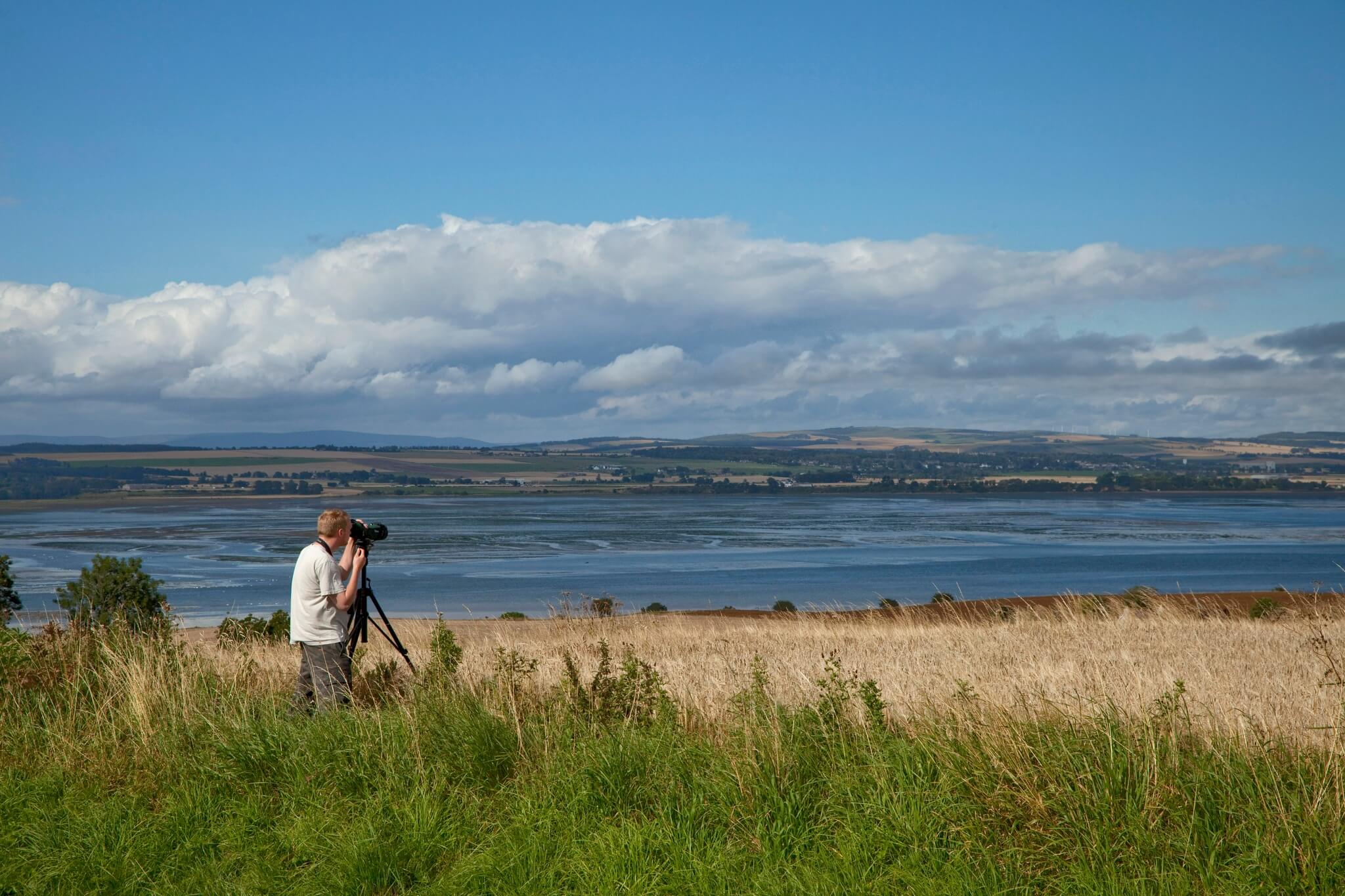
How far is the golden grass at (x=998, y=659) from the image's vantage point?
24.7 ft

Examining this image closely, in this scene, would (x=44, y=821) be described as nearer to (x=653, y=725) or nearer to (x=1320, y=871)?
(x=653, y=725)

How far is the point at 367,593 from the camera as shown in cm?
882

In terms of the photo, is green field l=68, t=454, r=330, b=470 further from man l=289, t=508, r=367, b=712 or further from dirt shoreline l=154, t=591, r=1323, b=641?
man l=289, t=508, r=367, b=712

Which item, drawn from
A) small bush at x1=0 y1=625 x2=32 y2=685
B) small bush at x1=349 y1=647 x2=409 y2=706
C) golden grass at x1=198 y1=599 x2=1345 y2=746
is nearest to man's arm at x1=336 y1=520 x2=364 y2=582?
small bush at x1=349 y1=647 x2=409 y2=706

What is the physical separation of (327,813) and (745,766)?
226 centimetres

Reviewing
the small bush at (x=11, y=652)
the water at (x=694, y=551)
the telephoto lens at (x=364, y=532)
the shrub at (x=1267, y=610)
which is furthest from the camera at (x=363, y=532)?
the shrub at (x=1267, y=610)

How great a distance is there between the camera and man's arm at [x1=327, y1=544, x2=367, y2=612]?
306 inches

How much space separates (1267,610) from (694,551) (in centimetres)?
4859

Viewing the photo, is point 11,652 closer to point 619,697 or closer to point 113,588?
point 619,697

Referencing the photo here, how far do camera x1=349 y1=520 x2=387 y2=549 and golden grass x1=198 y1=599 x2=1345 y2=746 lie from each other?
49.1 inches

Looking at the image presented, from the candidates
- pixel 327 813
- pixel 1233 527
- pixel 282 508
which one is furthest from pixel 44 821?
pixel 282 508

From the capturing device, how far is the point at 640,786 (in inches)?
235

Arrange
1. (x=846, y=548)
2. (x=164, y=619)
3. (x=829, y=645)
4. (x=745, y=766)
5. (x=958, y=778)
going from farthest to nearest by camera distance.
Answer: (x=846, y=548)
(x=829, y=645)
(x=164, y=619)
(x=745, y=766)
(x=958, y=778)

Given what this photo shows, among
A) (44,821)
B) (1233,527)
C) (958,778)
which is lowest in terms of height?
(1233,527)
